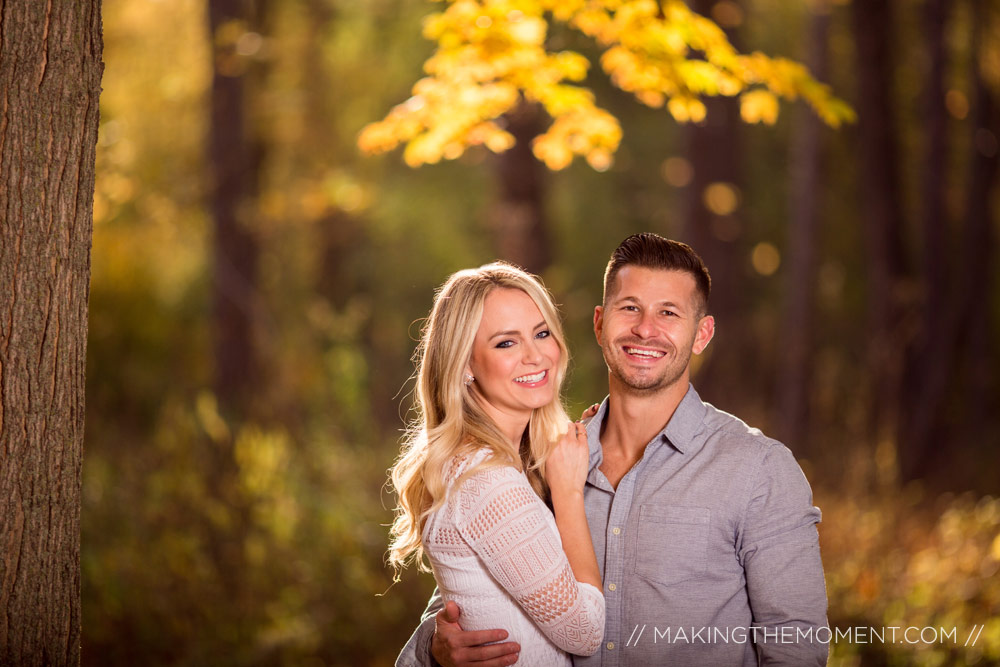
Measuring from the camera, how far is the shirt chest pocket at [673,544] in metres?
3.01

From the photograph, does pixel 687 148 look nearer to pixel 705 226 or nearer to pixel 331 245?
pixel 705 226

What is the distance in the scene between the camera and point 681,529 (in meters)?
3.04

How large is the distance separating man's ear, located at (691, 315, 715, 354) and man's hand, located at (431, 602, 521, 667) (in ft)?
4.01

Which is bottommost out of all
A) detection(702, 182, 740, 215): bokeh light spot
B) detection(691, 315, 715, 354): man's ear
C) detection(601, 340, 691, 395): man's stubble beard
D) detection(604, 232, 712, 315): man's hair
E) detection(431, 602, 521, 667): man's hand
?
detection(431, 602, 521, 667): man's hand

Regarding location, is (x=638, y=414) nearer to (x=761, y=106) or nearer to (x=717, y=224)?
(x=761, y=106)

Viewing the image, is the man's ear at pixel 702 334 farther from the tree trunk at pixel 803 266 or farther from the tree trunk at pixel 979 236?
the tree trunk at pixel 979 236

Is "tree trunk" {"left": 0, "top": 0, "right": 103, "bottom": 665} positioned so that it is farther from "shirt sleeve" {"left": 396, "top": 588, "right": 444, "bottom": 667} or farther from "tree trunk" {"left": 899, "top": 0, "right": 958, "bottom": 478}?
"tree trunk" {"left": 899, "top": 0, "right": 958, "bottom": 478}

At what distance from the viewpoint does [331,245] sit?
18219 mm

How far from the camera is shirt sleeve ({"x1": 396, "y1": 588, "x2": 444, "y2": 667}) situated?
3.40m

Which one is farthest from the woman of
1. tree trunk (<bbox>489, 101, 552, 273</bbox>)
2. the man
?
tree trunk (<bbox>489, 101, 552, 273</bbox>)

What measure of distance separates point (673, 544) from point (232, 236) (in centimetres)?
807

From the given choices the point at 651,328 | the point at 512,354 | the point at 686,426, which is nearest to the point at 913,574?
the point at 686,426

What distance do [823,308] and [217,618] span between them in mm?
14909

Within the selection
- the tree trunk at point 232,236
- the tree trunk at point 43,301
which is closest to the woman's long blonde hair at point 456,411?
the tree trunk at point 43,301
